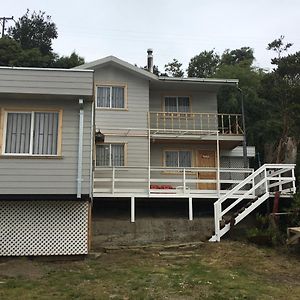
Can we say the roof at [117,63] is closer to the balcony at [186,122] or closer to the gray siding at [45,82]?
the balcony at [186,122]

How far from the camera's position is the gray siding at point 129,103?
65.8 feet

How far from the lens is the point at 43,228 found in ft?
39.0

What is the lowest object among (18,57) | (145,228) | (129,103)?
(145,228)

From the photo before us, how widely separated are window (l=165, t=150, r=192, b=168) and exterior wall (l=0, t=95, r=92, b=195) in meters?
9.55

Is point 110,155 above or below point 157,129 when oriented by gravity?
below

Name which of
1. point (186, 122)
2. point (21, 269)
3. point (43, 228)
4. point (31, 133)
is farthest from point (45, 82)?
point (186, 122)

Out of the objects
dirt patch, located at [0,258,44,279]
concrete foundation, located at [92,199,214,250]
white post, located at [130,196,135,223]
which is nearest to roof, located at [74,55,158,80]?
concrete foundation, located at [92,199,214,250]

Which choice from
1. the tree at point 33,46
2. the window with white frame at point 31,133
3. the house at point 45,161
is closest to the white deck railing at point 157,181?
the house at point 45,161

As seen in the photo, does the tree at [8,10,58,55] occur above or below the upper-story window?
above

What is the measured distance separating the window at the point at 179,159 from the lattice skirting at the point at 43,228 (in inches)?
377

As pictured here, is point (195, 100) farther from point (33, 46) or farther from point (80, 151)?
point (33, 46)

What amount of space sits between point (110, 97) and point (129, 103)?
99 centimetres

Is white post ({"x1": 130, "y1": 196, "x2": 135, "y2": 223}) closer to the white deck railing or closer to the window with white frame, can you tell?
the white deck railing

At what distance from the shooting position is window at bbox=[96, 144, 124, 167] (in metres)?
19.7
